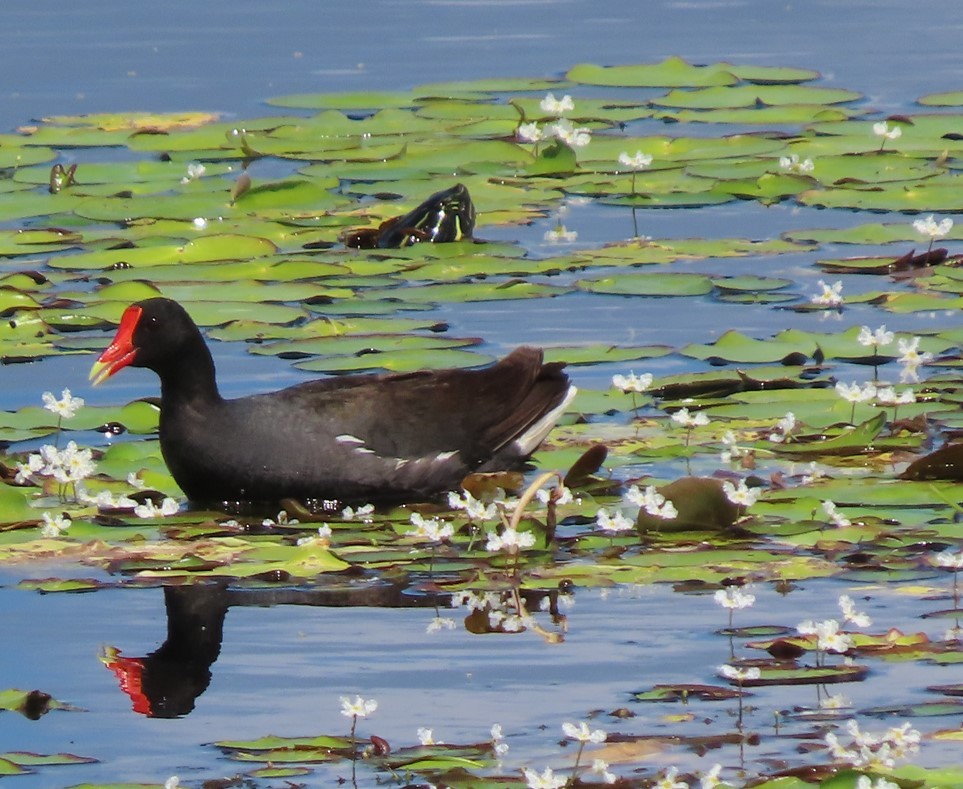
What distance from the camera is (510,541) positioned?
638cm

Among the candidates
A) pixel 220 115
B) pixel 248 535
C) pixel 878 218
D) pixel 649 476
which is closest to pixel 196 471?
pixel 248 535

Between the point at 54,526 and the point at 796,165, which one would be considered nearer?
the point at 54,526

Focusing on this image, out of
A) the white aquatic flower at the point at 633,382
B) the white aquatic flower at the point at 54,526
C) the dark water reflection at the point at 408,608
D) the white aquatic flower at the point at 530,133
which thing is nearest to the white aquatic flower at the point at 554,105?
the white aquatic flower at the point at 530,133

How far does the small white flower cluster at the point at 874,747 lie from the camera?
4746 mm

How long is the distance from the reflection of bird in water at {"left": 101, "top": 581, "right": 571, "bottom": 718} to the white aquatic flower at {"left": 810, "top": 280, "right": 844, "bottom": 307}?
331 cm

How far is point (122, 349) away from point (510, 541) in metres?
1.90

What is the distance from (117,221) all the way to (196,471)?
176 inches

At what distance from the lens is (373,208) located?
39.4 ft

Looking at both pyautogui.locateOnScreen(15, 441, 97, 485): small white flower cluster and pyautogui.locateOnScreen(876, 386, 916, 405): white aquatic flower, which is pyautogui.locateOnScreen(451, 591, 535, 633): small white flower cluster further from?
pyautogui.locateOnScreen(876, 386, 916, 405): white aquatic flower

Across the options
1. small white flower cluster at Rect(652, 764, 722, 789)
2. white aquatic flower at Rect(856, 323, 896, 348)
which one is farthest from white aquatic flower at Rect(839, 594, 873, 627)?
white aquatic flower at Rect(856, 323, 896, 348)

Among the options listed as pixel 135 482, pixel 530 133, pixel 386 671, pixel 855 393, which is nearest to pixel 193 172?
pixel 530 133

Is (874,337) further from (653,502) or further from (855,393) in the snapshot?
(653,502)

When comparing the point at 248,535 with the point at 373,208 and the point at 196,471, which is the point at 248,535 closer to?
the point at 196,471

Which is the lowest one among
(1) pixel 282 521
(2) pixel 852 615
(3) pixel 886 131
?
(2) pixel 852 615
